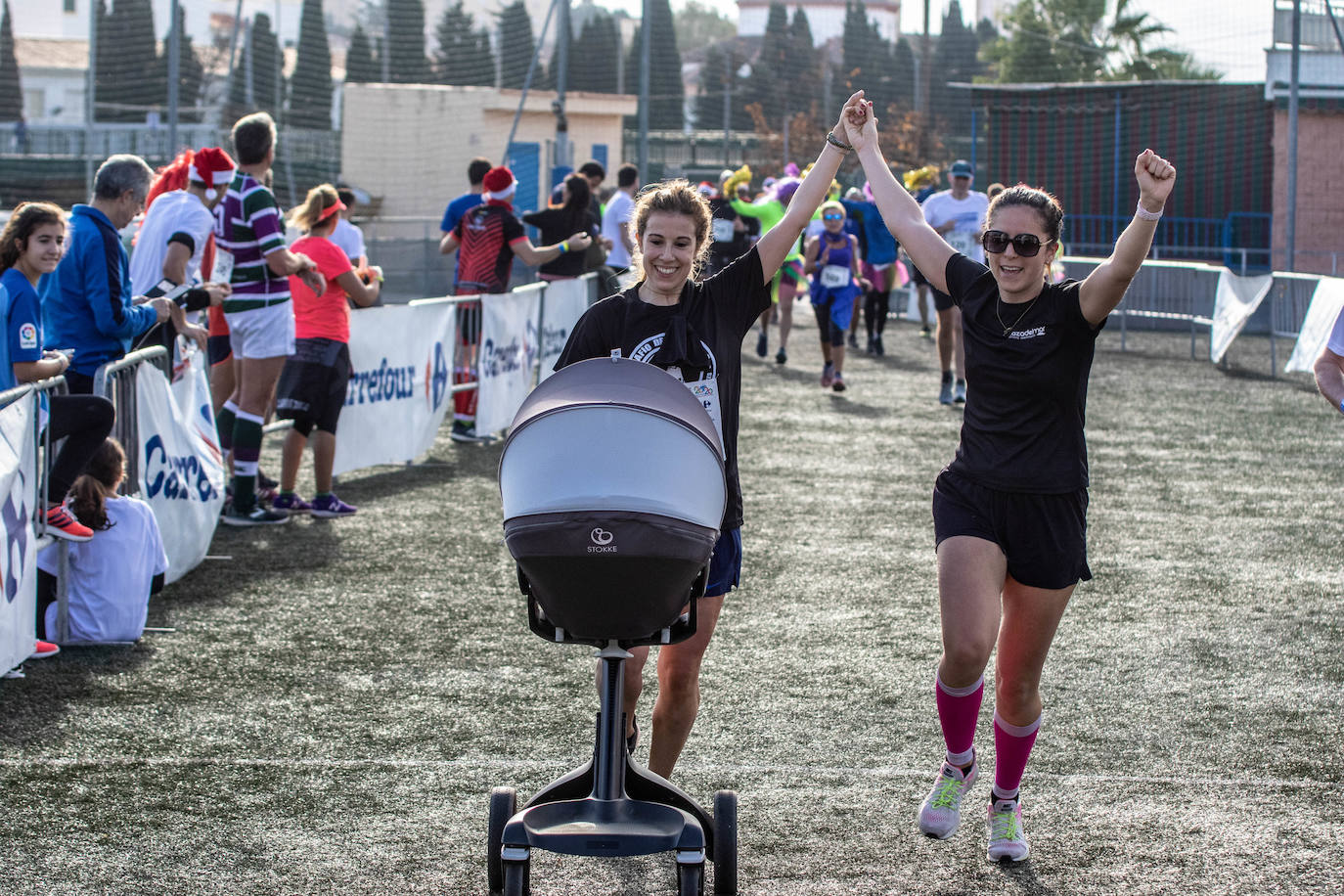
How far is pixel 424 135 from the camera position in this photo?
3812cm

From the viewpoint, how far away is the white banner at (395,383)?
33.5 feet

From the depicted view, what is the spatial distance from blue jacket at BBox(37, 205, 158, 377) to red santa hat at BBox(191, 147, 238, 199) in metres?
1.17

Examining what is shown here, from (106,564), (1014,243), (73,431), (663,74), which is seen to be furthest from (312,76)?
(1014,243)

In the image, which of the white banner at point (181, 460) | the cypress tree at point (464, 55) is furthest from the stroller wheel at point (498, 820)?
the cypress tree at point (464, 55)

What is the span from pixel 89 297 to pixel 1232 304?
1449cm

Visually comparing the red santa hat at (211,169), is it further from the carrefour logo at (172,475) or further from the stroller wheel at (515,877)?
the stroller wheel at (515,877)

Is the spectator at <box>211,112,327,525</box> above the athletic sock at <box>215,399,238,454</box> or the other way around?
above

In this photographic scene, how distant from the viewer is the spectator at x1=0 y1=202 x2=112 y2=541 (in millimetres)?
6203

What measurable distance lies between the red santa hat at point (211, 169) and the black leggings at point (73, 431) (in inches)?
87.7

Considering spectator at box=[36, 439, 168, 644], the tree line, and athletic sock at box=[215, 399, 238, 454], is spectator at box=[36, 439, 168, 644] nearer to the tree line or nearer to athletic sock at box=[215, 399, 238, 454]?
athletic sock at box=[215, 399, 238, 454]

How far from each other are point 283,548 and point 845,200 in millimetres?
11405

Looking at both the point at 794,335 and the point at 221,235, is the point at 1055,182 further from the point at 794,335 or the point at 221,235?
the point at 221,235

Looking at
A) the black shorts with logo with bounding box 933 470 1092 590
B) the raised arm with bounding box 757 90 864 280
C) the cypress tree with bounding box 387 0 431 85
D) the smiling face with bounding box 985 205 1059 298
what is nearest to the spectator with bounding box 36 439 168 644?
the raised arm with bounding box 757 90 864 280

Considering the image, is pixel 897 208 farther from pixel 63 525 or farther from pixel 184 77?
pixel 184 77
